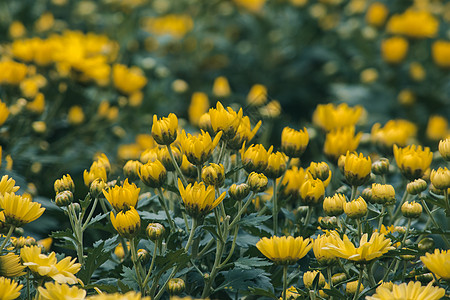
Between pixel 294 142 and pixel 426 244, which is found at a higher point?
pixel 294 142

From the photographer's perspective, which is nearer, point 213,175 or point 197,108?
point 213,175

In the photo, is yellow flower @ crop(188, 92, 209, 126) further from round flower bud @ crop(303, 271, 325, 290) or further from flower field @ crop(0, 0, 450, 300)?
round flower bud @ crop(303, 271, 325, 290)

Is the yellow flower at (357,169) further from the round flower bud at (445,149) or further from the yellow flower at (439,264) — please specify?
the yellow flower at (439,264)

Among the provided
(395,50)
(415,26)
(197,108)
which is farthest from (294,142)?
(415,26)

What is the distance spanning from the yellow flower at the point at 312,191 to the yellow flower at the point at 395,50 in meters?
2.26

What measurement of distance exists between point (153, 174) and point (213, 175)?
172 mm

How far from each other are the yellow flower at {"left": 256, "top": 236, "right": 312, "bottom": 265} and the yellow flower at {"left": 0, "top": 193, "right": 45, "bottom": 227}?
53 centimetres

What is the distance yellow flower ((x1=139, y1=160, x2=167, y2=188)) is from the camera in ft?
4.71

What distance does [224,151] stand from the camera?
5.00 feet

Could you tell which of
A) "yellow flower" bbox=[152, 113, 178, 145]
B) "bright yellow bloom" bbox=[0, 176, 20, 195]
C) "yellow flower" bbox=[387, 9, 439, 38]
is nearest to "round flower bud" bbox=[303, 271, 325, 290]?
"yellow flower" bbox=[152, 113, 178, 145]

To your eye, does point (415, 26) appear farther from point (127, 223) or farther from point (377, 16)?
point (127, 223)

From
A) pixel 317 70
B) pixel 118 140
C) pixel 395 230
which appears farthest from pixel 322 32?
pixel 395 230

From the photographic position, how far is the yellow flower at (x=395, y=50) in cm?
357

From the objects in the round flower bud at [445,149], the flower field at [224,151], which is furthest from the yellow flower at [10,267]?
the round flower bud at [445,149]
